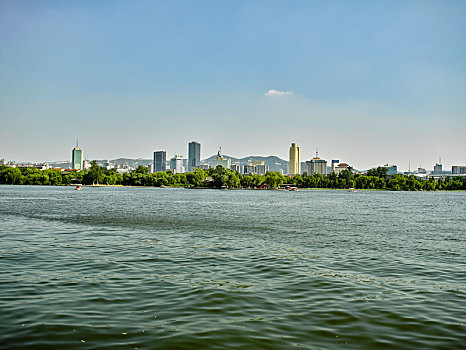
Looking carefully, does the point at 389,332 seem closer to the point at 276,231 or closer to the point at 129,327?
the point at 129,327

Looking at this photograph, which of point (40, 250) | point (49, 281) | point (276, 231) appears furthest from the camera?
point (276, 231)

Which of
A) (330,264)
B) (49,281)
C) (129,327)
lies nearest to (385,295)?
(330,264)

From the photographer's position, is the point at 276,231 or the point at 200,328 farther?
the point at 276,231

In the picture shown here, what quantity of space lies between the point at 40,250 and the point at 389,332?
56.3 ft

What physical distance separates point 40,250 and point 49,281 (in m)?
7.21

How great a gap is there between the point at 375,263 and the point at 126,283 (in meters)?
11.2

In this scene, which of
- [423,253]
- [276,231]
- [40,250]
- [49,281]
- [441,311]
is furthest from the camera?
Answer: [276,231]

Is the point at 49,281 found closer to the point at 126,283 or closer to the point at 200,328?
the point at 126,283

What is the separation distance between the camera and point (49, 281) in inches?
548

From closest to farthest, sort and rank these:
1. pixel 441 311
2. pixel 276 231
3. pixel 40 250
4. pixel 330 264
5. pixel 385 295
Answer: pixel 441 311, pixel 385 295, pixel 330 264, pixel 40 250, pixel 276 231

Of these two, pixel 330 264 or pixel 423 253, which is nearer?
pixel 330 264

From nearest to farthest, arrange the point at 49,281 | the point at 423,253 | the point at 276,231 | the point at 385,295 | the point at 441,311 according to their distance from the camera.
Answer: the point at 441,311 → the point at 385,295 → the point at 49,281 → the point at 423,253 → the point at 276,231

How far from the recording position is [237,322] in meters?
10.2

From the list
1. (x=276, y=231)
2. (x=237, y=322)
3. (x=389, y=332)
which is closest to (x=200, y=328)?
(x=237, y=322)
